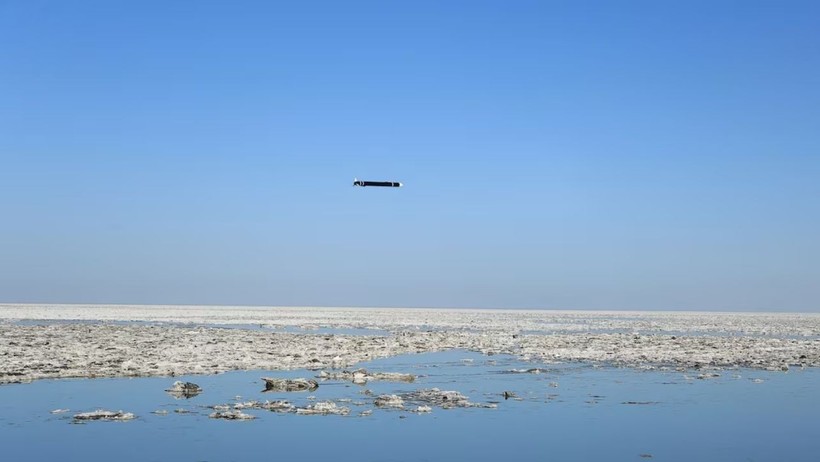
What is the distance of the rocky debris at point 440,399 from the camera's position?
15.1 m

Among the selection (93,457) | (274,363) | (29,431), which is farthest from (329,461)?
(274,363)

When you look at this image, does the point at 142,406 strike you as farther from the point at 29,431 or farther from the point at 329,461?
the point at 329,461

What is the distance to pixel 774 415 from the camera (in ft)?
48.0

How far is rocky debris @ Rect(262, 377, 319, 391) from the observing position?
16.8 metres

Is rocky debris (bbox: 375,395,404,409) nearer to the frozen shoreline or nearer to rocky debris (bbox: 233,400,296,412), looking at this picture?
rocky debris (bbox: 233,400,296,412)

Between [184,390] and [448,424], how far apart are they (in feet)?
19.8

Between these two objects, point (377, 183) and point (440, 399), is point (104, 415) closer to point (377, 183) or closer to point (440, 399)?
point (440, 399)

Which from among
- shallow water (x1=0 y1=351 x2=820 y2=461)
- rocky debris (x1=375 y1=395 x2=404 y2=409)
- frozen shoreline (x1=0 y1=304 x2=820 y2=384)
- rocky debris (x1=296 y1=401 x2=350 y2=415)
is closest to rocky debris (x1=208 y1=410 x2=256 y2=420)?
shallow water (x1=0 y1=351 x2=820 y2=461)

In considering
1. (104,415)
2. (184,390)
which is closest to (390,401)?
(184,390)

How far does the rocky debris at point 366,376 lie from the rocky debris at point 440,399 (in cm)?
206

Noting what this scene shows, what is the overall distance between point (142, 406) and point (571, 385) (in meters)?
9.60

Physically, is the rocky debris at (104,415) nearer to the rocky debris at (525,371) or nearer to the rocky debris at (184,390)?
the rocky debris at (184,390)

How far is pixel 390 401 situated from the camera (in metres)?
15.1

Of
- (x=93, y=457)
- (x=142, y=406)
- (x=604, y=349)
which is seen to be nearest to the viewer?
(x=93, y=457)
